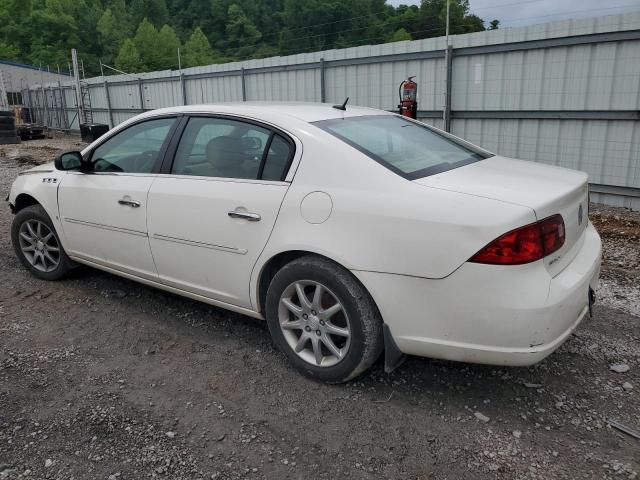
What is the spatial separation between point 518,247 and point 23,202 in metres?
4.24

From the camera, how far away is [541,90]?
26.4 feet

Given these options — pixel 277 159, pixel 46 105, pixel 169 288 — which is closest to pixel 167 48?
pixel 46 105

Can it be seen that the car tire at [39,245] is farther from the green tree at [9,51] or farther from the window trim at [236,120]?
the green tree at [9,51]

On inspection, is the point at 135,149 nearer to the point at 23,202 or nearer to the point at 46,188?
the point at 46,188

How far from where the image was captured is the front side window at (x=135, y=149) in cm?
371

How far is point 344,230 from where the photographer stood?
2672 mm

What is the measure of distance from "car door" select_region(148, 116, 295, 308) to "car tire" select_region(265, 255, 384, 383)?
0.89ft

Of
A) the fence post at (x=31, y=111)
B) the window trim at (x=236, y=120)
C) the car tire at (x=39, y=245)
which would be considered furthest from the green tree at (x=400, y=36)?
the window trim at (x=236, y=120)

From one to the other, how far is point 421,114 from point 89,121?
18.4 meters

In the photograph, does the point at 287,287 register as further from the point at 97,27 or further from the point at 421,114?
the point at 97,27

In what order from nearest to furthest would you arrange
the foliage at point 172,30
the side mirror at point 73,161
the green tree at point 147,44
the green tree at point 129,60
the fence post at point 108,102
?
the side mirror at point 73,161 < the fence post at point 108,102 < the foliage at point 172,30 < the green tree at point 129,60 < the green tree at point 147,44

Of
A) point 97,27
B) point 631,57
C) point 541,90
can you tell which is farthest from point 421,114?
point 97,27

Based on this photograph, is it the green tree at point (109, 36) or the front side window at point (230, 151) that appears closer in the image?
the front side window at point (230, 151)

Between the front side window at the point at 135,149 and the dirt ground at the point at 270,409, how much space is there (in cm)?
113
